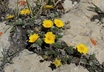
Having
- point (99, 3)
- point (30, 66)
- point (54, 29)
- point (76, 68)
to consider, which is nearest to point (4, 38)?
point (30, 66)

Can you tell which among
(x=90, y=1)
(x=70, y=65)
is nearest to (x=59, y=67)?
(x=70, y=65)

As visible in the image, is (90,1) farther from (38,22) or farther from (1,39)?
(1,39)

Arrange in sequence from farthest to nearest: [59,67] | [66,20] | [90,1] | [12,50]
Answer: [90,1] → [66,20] → [12,50] → [59,67]

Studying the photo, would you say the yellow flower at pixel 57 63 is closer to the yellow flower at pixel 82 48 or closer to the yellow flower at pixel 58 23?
the yellow flower at pixel 82 48

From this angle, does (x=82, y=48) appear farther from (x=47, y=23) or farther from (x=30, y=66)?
(x=30, y=66)

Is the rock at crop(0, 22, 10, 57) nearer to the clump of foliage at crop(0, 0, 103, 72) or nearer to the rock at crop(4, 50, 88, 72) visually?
the clump of foliage at crop(0, 0, 103, 72)

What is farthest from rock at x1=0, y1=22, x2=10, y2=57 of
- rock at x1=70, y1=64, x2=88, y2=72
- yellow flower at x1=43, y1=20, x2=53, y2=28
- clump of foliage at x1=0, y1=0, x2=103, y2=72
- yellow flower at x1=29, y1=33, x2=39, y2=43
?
rock at x1=70, y1=64, x2=88, y2=72

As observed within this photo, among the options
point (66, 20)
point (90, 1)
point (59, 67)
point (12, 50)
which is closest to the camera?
point (59, 67)

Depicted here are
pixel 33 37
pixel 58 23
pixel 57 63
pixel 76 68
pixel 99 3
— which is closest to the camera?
pixel 57 63
